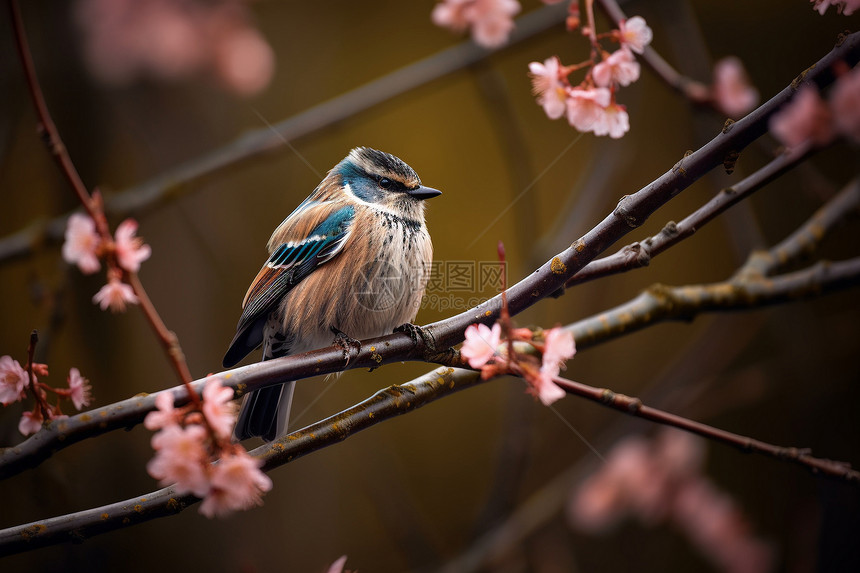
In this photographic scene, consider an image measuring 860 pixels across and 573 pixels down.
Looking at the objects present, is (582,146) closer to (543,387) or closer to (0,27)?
(543,387)

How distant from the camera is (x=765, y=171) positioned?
89 centimetres

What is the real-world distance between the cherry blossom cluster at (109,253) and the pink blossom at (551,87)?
0.58 meters

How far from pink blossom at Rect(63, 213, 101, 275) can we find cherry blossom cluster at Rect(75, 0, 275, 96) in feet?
3.95

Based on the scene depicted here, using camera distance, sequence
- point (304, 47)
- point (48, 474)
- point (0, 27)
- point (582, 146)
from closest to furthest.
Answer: point (48, 474), point (0, 27), point (582, 146), point (304, 47)

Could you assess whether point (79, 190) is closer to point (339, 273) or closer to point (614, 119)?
point (339, 273)

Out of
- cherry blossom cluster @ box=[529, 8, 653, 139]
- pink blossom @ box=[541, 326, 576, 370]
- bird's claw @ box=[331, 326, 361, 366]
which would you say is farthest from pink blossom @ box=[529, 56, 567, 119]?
bird's claw @ box=[331, 326, 361, 366]

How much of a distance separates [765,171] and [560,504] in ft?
3.20

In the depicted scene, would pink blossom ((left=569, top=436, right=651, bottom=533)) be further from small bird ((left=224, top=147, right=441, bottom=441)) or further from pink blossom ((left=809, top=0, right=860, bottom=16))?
pink blossom ((left=809, top=0, right=860, bottom=16))

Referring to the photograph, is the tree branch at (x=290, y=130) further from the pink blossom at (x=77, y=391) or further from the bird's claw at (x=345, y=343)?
the pink blossom at (x=77, y=391)

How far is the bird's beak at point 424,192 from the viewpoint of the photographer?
1.09 meters

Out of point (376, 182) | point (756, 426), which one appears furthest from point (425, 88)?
point (756, 426)

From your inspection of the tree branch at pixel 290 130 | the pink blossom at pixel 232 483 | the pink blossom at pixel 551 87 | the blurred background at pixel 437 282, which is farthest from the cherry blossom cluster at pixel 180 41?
the pink blossom at pixel 232 483

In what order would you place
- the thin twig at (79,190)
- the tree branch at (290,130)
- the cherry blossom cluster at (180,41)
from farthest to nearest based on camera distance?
the cherry blossom cluster at (180,41)
the tree branch at (290,130)
the thin twig at (79,190)

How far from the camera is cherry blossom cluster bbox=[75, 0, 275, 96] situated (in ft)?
5.87
